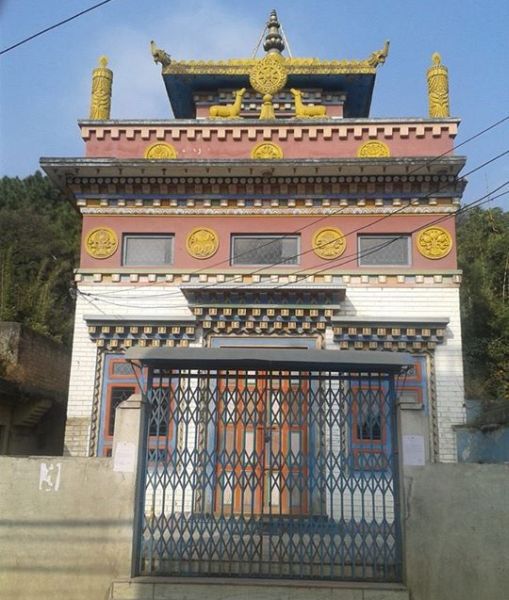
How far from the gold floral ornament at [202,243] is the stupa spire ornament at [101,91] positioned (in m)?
3.61

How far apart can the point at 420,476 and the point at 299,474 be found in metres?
1.28

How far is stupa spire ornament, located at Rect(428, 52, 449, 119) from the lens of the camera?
14039 millimetres

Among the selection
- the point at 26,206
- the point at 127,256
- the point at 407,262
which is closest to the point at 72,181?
the point at 127,256

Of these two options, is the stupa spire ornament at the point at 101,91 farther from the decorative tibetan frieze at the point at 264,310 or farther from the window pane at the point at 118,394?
the window pane at the point at 118,394

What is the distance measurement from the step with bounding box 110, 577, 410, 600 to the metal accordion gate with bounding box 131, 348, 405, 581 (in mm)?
157

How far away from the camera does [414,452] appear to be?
22.4ft

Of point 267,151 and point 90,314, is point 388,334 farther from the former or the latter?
point 90,314

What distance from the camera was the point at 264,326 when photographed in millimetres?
12344

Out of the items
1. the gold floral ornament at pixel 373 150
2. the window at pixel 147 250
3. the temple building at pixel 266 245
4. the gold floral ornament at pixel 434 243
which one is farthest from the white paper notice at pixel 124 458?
the gold floral ornament at pixel 373 150

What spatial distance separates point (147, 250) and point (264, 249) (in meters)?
2.44

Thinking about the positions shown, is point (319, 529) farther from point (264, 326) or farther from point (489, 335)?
point (489, 335)

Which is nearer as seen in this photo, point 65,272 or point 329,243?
point 329,243

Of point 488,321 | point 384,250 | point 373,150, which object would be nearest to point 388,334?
point 384,250

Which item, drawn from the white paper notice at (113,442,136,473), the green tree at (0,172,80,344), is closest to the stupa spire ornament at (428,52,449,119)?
the white paper notice at (113,442,136,473)
